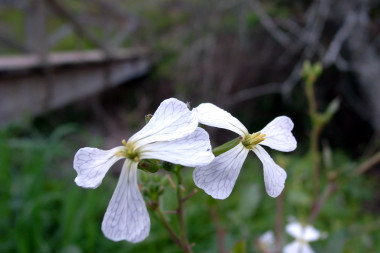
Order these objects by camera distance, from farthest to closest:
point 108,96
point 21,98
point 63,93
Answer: point 108,96 → point 63,93 → point 21,98

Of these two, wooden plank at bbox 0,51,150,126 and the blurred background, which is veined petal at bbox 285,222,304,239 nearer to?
the blurred background

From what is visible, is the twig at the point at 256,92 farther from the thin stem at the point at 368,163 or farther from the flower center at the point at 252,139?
the flower center at the point at 252,139

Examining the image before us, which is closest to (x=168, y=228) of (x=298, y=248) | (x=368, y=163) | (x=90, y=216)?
(x=298, y=248)

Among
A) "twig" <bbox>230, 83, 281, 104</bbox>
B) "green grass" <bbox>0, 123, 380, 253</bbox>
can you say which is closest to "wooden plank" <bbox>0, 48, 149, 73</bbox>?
"green grass" <bbox>0, 123, 380, 253</bbox>

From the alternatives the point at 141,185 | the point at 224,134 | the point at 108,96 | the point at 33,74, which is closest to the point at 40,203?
the point at 141,185

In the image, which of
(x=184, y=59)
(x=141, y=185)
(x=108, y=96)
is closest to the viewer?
(x=141, y=185)

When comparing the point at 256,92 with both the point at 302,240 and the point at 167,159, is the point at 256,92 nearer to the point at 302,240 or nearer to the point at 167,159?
the point at 302,240

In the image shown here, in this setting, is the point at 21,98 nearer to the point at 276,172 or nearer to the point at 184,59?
the point at 184,59

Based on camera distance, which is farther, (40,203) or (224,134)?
(224,134)
